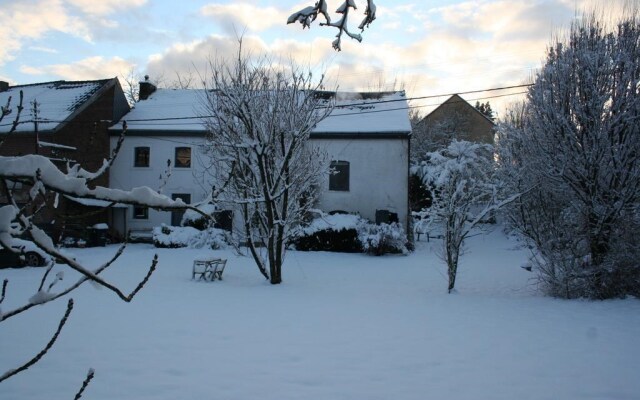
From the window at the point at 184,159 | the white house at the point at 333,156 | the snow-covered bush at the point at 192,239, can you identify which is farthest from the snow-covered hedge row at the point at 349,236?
the window at the point at 184,159

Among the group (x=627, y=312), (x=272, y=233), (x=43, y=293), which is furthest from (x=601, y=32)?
(x=43, y=293)

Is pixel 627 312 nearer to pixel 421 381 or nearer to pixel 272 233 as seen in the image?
pixel 421 381

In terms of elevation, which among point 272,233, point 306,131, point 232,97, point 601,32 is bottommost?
point 272,233

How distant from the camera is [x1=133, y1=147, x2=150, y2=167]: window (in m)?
24.2

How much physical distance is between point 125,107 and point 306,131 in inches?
711

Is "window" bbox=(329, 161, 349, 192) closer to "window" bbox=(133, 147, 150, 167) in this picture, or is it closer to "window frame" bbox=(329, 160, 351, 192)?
"window frame" bbox=(329, 160, 351, 192)

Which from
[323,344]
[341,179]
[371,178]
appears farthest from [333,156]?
[323,344]

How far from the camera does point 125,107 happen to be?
86.5 feet

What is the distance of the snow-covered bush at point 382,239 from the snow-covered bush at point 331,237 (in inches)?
16.0

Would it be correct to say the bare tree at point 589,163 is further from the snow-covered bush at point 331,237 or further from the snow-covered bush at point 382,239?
the snow-covered bush at point 331,237

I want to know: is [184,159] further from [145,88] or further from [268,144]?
[268,144]

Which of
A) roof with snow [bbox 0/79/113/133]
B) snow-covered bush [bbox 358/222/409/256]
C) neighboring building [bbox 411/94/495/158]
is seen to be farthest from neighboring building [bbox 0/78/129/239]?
neighboring building [bbox 411/94/495/158]

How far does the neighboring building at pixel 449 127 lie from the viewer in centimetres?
3756

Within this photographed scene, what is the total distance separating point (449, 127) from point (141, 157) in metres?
24.8
